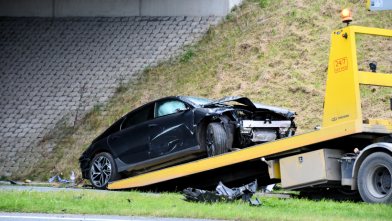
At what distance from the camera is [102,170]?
386 inches

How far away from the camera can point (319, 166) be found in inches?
259

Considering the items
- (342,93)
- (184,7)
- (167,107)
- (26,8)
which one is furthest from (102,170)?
(26,8)

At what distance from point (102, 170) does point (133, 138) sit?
46.6 inches

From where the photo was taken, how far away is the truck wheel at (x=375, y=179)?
5.96 m

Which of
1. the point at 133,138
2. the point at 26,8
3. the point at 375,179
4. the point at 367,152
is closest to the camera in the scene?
the point at 375,179

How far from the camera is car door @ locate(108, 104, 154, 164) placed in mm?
9023

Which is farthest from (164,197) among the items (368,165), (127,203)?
(368,165)

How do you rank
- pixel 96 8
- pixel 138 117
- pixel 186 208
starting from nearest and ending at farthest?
pixel 186 208 → pixel 138 117 → pixel 96 8

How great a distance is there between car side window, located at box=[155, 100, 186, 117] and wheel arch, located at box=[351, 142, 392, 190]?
3494mm

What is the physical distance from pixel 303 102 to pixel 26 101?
468 inches

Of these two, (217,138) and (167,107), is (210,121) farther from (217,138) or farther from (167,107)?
(167,107)

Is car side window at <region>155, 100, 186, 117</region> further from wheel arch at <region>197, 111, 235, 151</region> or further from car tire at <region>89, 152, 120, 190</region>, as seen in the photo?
car tire at <region>89, 152, 120, 190</region>

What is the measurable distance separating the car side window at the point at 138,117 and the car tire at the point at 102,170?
77cm

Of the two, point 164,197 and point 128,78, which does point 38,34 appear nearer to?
point 128,78
